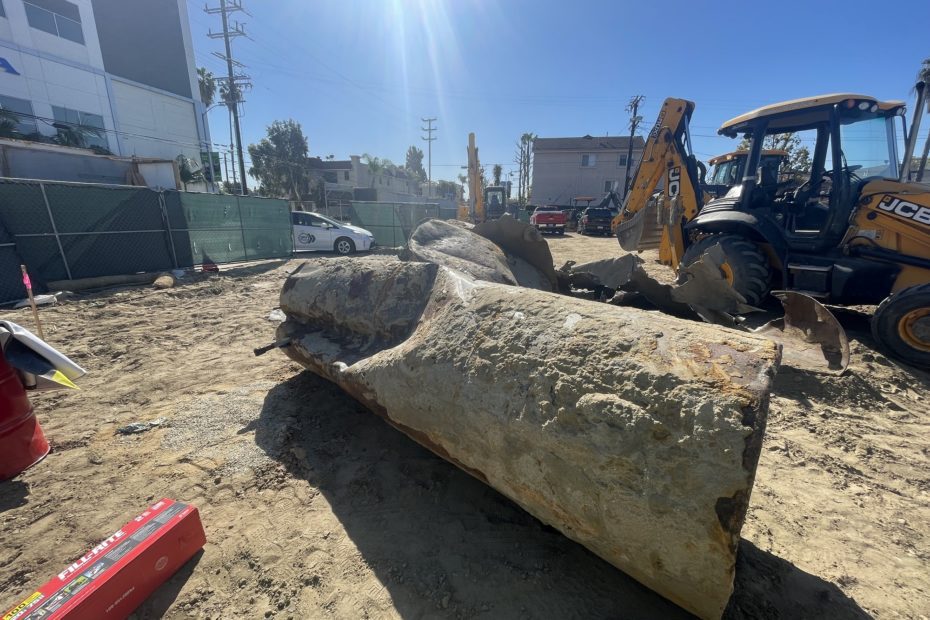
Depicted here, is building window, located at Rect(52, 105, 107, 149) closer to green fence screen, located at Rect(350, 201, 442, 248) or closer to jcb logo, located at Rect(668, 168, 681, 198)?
green fence screen, located at Rect(350, 201, 442, 248)

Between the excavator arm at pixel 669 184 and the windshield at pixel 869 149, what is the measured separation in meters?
2.10

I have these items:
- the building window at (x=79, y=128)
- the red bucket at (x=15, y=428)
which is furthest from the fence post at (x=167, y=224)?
the building window at (x=79, y=128)

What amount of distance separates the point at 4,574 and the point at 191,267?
31.6 feet

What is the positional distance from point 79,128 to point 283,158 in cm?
1974

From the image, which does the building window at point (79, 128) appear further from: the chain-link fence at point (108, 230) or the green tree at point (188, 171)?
the chain-link fence at point (108, 230)

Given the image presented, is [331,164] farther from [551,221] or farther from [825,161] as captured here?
[825,161]

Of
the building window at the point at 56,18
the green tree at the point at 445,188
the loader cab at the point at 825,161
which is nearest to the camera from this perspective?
the loader cab at the point at 825,161

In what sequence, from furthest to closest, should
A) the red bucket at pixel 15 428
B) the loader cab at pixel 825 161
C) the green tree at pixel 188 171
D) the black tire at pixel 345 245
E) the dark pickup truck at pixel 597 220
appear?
the dark pickup truck at pixel 597 220, the green tree at pixel 188 171, the black tire at pixel 345 245, the loader cab at pixel 825 161, the red bucket at pixel 15 428

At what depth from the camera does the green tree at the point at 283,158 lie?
1499 inches

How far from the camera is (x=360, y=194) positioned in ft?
128

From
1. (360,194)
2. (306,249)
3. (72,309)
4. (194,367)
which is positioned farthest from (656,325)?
(360,194)

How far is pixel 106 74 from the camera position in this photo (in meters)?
21.7

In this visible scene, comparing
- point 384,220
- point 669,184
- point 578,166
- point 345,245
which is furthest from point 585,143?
point 669,184

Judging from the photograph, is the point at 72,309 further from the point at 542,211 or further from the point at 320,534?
the point at 542,211
